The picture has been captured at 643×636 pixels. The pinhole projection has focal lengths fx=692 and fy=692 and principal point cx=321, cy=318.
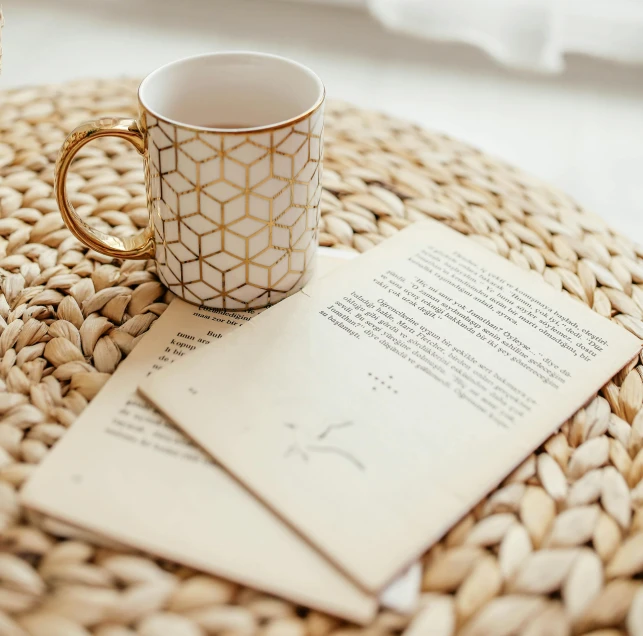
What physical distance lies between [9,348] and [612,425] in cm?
36

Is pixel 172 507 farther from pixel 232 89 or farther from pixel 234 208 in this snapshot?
pixel 232 89

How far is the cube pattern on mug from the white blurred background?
0.47 m

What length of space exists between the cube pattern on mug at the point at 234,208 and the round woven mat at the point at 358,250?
0.15 ft

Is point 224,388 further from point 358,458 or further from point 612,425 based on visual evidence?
point 612,425

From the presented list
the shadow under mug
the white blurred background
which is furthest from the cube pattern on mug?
the white blurred background

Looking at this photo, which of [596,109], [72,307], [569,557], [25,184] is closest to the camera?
[569,557]

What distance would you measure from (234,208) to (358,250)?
14 centimetres

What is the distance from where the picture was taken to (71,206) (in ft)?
1.46

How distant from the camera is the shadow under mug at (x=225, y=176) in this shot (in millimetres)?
386

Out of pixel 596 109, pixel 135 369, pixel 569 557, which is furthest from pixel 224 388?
pixel 596 109

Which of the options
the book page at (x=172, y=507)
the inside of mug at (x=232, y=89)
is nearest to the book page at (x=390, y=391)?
the book page at (x=172, y=507)

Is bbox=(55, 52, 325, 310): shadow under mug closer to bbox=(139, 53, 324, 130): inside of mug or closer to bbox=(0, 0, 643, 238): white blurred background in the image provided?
Result: bbox=(139, 53, 324, 130): inside of mug

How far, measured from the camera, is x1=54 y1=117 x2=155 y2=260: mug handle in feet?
1.36

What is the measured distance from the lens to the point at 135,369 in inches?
15.9
